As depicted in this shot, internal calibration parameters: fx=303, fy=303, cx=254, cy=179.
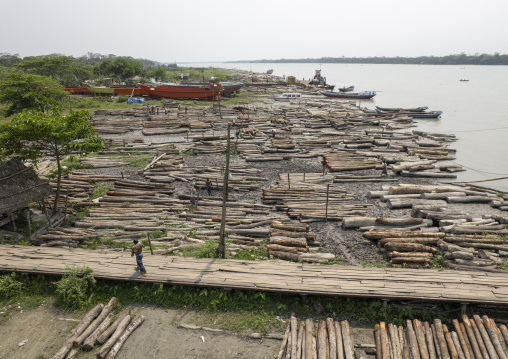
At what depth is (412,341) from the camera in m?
8.12

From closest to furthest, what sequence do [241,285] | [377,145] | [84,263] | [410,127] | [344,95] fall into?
1. [241,285]
2. [84,263]
3. [377,145]
4. [410,127]
5. [344,95]

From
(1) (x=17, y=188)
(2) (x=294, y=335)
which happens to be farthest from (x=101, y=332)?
(1) (x=17, y=188)

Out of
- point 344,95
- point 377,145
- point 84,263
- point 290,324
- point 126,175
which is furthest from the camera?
point 344,95

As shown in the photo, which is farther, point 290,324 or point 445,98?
point 445,98

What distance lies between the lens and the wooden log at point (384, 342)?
25.7 ft

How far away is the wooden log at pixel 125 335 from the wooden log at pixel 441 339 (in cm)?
839

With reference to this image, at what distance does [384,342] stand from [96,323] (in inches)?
323

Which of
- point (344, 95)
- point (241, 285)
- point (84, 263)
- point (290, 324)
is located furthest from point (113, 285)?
point (344, 95)

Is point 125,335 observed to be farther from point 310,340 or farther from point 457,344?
point 457,344

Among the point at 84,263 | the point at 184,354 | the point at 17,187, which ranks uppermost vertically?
the point at 17,187

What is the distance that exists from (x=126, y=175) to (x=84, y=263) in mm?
13233

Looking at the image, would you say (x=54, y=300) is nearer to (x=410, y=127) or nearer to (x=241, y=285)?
(x=241, y=285)

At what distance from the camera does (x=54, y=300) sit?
10.0 m

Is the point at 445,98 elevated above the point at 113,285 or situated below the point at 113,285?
above
